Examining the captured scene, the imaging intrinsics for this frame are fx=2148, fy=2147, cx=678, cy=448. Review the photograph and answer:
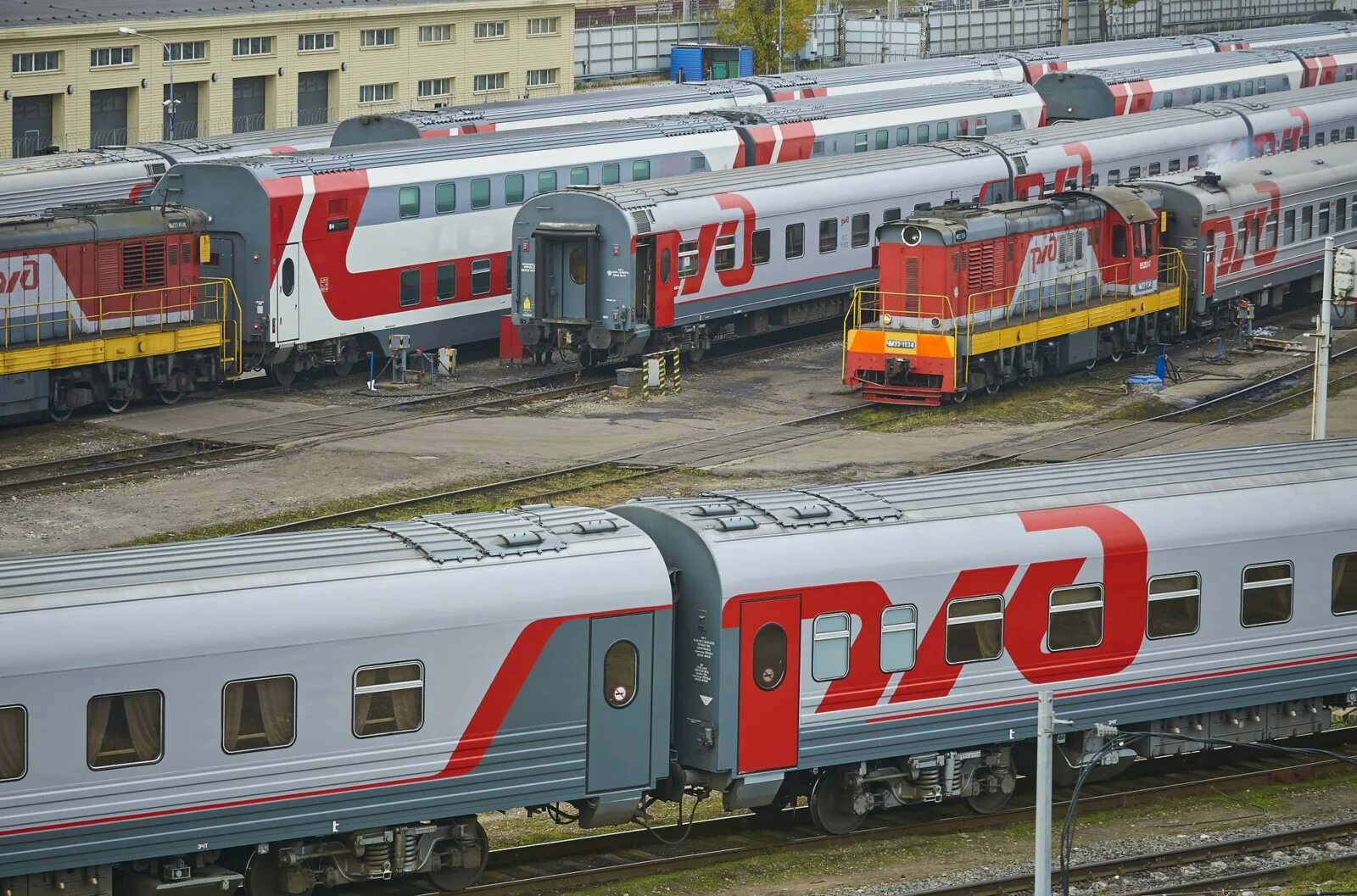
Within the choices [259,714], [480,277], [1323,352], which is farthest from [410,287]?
[259,714]

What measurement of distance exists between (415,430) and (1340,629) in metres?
20.8

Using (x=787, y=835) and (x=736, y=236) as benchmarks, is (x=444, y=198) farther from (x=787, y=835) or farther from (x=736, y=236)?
(x=787, y=835)

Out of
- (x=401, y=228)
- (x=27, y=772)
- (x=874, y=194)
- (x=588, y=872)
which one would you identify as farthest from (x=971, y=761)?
(x=874, y=194)

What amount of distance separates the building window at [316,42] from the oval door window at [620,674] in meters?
63.7

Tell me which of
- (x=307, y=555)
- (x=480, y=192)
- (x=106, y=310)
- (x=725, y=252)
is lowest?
(x=307, y=555)

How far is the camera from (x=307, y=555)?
18.6 meters

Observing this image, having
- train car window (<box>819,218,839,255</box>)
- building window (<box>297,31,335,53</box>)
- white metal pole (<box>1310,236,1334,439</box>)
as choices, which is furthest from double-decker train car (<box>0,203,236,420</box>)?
building window (<box>297,31,335,53</box>)

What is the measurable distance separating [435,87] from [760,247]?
42292 mm

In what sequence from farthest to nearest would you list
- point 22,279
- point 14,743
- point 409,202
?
point 409,202 < point 22,279 < point 14,743

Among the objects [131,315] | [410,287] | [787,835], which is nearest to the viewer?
[787,835]

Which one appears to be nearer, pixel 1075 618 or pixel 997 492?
pixel 1075 618

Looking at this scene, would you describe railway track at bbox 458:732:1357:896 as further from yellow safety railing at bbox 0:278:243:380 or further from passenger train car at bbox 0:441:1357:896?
yellow safety railing at bbox 0:278:243:380

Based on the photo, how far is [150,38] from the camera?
73312mm

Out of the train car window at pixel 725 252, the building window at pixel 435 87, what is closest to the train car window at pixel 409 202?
the train car window at pixel 725 252
